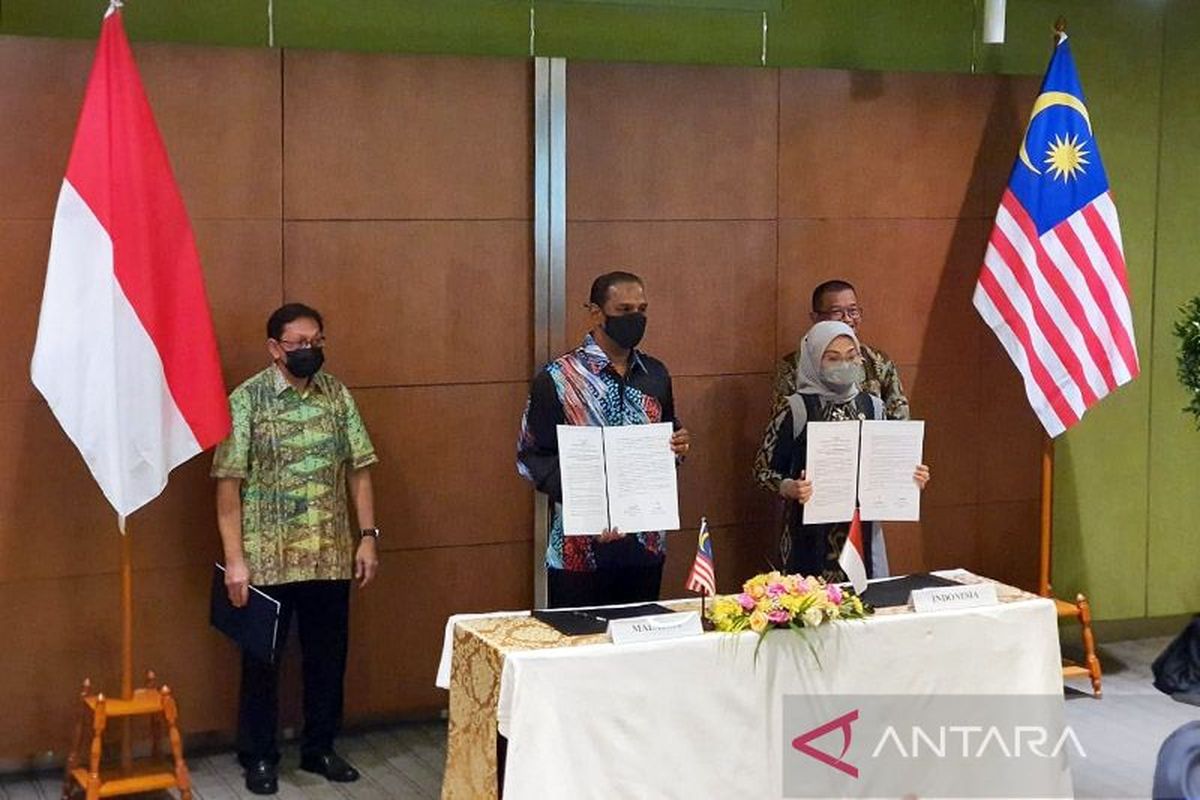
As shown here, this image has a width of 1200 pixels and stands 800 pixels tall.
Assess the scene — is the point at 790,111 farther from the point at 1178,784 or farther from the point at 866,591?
the point at 1178,784

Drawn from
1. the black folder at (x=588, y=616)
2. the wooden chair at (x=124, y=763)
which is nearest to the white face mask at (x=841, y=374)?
the black folder at (x=588, y=616)

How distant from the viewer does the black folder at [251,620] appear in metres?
5.20

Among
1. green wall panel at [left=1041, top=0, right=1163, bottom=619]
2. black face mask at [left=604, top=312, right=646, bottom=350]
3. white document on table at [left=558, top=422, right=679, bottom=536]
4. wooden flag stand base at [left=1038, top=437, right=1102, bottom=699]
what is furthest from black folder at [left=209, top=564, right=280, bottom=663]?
green wall panel at [left=1041, top=0, right=1163, bottom=619]

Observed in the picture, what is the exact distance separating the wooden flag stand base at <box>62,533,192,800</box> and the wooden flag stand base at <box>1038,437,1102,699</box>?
131 inches

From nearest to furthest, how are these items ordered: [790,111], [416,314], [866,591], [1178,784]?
[1178,784], [866,591], [416,314], [790,111]

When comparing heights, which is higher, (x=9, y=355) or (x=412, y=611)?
(x=9, y=355)

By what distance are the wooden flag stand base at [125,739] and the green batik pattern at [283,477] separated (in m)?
0.40

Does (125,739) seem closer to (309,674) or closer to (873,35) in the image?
(309,674)

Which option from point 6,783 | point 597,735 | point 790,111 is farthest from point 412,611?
point 790,111

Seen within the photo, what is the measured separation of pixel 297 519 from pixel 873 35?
124 inches

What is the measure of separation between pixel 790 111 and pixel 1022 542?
203 cm

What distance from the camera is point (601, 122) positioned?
6031 mm

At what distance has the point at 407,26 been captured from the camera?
6074 millimetres

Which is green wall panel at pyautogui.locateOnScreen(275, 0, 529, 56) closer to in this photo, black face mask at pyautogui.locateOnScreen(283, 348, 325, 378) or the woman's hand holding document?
black face mask at pyautogui.locateOnScreen(283, 348, 325, 378)
